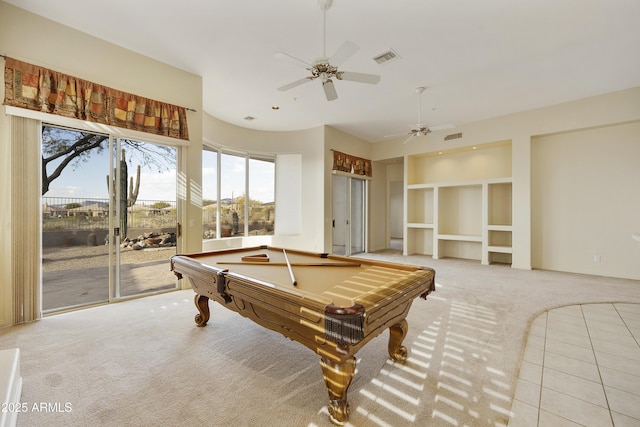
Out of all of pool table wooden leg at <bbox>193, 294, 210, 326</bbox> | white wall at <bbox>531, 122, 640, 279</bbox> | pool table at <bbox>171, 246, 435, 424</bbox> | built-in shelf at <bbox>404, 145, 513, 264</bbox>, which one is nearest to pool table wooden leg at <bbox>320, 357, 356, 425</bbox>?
pool table at <bbox>171, 246, 435, 424</bbox>

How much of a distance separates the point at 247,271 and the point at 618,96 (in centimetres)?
640

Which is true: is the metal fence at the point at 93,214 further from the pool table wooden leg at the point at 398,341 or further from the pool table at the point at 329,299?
the pool table wooden leg at the point at 398,341

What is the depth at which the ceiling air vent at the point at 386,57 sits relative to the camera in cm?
333

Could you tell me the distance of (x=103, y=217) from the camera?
3.24m

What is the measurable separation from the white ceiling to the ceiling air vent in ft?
0.21

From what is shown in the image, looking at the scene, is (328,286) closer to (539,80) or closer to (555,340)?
(555,340)

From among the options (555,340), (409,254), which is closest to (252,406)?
(555,340)

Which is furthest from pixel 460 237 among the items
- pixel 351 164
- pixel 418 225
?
pixel 351 164

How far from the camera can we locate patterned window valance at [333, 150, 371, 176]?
20.9 ft

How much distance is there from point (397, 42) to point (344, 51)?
47.6 inches

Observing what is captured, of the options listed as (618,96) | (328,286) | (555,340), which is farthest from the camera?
(618,96)

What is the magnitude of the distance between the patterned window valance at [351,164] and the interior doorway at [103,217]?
11.6ft

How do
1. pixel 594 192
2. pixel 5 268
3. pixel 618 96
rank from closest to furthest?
pixel 5 268 → pixel 618 96 → pixel 594 192

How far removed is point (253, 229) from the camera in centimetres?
616
